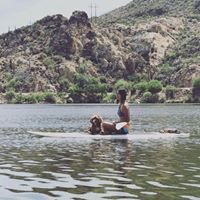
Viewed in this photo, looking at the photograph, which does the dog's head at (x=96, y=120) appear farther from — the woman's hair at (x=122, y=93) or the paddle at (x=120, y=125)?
the woman's hair at (x=122, y=93)

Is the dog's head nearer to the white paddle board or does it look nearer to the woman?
the woman

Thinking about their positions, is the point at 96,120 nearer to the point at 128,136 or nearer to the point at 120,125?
the point at 120,125

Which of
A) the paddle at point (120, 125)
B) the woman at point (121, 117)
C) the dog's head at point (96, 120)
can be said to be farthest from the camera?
the paddle at point (120, 125)

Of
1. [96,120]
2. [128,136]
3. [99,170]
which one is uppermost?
Result: [96,120]

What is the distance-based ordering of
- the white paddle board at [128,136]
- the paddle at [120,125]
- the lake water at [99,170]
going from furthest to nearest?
1. the white paddle board at [128,136]
2. the paddle at [120,125]
3. the lake water at [99,170]

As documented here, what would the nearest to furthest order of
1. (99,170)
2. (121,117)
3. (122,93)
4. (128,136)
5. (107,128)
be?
(99,170) < (122,93) < (121,117) < (128,136) < (107,128)

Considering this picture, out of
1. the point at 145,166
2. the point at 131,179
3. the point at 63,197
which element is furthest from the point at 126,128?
the point at 63,197

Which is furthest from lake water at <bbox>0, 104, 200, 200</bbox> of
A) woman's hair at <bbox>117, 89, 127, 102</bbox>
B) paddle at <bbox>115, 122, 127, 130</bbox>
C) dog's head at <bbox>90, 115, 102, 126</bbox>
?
woman's hair at <bbox>117, 89, 127, 102</bbox>

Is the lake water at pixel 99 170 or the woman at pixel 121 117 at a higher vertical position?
the woman at pixel 121 117

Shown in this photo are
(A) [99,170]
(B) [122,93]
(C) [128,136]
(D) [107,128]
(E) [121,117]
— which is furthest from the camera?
(D) [107,128]

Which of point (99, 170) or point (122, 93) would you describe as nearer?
point (99, 170)

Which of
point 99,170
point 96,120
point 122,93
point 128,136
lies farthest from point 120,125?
point 99,170

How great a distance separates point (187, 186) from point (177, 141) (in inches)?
859

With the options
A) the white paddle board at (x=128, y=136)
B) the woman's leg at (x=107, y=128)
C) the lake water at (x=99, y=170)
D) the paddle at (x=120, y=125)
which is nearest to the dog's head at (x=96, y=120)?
the woman's leg at (x=107, y=128)
